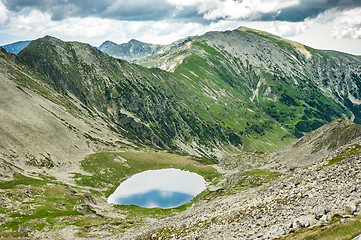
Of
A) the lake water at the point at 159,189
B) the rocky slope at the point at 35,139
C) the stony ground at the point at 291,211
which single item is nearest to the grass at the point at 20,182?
the rocky slope at the point at 35,139

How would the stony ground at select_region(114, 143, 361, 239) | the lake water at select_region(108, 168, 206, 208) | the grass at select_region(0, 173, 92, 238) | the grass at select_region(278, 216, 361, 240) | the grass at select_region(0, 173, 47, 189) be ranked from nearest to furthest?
the grass at select_region(278, 216, 361, 240) → the stony ground at select_region(114, 143, 361, 239) → the grass at select_region(0, 173, 92, 238) → the grass at select_region(0, 173, 47, 189) → the lake water at select_region(108, 168, 206, 208)

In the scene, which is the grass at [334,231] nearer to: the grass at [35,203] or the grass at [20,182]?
the grass at [35,203]

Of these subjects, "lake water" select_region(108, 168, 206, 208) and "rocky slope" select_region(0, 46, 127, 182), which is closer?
"lake water" select_region(108, 168, 206, 208)

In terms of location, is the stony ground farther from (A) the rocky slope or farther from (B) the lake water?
(A) the rocky slope

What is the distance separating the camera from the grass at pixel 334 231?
19295mm

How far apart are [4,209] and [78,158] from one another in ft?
265

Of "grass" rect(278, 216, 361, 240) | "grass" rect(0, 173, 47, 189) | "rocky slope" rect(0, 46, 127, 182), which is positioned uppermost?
"rocky slope" rect(0, 46, 127, 182)

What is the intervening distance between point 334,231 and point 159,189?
412ft

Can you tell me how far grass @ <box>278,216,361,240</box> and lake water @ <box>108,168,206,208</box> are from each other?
335 ft

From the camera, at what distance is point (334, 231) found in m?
20.6

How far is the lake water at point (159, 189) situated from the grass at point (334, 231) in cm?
10224

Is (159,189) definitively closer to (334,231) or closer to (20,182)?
(20,182)

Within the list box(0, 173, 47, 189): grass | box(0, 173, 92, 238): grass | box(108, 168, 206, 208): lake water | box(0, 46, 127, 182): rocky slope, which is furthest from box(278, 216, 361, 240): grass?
box(0, 46, 127, 182): rocky slope

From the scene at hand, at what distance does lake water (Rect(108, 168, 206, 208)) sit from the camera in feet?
414
